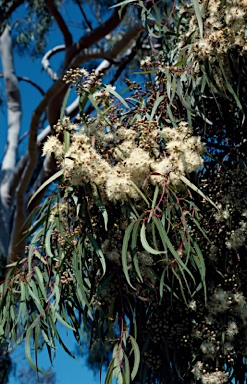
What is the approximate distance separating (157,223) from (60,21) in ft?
A: 11.8

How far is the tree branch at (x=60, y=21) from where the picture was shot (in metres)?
4.79

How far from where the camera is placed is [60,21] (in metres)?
4.83

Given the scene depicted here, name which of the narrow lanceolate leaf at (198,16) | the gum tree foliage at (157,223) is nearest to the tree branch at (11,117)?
the gum tree foliage at (157,223)

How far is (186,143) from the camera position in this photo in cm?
158

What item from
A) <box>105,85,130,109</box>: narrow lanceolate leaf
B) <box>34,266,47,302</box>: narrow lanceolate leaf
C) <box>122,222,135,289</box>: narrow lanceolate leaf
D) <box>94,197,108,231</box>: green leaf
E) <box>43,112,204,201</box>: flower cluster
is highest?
<box>105,85,130,109</box>: narrow lanceolate leaf

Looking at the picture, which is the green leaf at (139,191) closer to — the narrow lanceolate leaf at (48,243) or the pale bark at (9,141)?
the narrow lanceolate leaf at (48,243)

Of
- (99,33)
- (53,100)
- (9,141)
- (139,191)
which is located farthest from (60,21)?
(139,191)

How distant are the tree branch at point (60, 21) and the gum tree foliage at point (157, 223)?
3000 millimetres

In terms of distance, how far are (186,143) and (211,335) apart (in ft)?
1.62

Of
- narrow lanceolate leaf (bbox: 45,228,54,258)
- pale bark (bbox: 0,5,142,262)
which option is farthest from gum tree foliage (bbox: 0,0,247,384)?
pale bark (bbox: 0,5,142,262)

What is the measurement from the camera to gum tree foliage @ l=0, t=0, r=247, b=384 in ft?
5.09

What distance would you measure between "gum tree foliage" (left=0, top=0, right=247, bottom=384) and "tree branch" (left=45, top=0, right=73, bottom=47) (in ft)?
9.84

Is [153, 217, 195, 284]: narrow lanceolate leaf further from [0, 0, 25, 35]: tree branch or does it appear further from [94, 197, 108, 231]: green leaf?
[0, 0, 25, 35]: tree branch

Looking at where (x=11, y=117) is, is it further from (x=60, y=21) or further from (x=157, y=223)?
(x=157, y=223)
